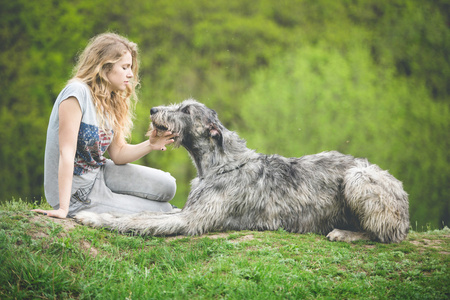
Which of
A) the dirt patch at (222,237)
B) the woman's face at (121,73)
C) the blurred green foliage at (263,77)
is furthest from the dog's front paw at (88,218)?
the blurred green foliage at (263,77)

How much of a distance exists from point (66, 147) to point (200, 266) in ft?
5.75

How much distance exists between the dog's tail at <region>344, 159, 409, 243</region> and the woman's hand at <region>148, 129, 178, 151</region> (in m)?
2.07

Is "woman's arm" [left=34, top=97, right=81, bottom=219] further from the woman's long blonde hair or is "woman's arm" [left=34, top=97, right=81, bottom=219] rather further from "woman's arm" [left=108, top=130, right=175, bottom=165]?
"woman's arm" [left=108, top=130, right=175, bottom=165]

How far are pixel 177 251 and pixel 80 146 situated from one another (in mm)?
1562

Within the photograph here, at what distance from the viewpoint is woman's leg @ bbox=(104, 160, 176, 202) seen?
196 inches

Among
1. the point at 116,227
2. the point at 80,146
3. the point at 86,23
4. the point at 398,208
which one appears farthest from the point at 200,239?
the point at 86,23

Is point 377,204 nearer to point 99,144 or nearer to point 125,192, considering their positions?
point 125,192

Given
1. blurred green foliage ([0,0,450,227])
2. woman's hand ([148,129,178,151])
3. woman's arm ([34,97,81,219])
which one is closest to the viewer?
woman's arm ([34,97,81,219])

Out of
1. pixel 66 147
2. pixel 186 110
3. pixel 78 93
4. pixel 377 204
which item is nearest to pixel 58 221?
pixel 66 147

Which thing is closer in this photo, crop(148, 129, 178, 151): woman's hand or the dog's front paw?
the dog's front paw

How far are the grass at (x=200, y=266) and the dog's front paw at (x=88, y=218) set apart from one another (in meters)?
0.20

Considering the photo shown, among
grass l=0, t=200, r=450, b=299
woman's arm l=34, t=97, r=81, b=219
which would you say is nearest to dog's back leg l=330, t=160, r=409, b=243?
grass l=0, t=200, r=450, b=299

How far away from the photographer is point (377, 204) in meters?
4.59

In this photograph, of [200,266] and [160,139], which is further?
[160,139]
